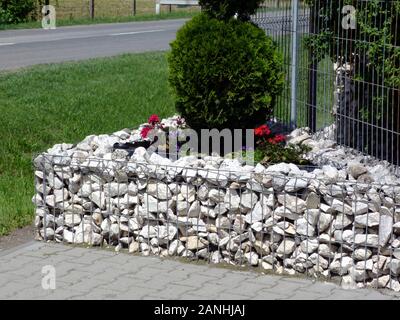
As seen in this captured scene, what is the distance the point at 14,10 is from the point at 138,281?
23.1 metres

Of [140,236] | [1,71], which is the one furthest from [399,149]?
[1,71]

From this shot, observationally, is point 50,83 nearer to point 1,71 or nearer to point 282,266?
point 1,71

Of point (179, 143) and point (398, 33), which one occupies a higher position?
point (398, 33)

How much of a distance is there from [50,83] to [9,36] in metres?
10.9

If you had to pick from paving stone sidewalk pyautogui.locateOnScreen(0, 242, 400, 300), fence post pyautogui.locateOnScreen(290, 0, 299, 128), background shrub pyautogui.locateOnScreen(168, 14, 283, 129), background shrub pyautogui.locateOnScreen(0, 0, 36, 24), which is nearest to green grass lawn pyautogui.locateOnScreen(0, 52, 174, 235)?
paving stone sidewalk pyautogui.locateOnScreen(0, 242, 400, 300)

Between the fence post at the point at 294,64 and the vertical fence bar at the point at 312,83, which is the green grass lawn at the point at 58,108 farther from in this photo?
the vertical fence bar at the point at 312,83

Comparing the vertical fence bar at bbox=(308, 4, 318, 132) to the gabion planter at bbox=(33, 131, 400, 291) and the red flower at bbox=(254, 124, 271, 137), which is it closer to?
the red flower at bbox=(254, 124, 271, 137)

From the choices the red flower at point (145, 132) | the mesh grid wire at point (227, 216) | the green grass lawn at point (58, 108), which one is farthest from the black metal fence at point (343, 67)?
the green grass lawn at point (58, 108)

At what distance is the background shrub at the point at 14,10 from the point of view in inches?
1093

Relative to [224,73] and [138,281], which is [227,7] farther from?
[138,281]

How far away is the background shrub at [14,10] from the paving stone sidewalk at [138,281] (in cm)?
2195

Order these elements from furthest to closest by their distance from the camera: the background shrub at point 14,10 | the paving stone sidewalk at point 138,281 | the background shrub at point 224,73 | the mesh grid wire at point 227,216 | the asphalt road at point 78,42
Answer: the background shrub at point 14,10 < the asphalt road at point 78,42 < the background shrub at point 224,73 < the mesh grid wire at point 227,216 < the paving stone sidewalk at point 138,281

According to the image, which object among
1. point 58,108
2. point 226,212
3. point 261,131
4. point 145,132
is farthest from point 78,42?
point 226,212

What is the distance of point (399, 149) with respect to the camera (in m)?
7.33
